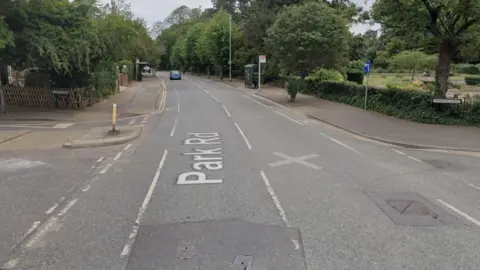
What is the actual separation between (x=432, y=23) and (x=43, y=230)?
17703mm

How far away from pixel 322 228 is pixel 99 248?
300 centimetres

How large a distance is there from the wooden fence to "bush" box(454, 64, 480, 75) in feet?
220

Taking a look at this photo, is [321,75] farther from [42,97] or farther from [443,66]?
[42,97]

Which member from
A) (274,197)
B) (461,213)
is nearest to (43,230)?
(274,197)

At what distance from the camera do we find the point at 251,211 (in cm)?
676

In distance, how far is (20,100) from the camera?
22828 millimetres

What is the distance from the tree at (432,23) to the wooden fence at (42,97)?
52.2 feet

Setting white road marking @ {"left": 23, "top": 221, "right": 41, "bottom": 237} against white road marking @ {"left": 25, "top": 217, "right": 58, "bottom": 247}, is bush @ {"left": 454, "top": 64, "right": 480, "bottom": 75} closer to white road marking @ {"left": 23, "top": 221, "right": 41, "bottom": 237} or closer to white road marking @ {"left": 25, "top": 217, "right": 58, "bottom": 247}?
white road marking @ {"left": 25, "top": 217, "right": 58, "bottom": 247}

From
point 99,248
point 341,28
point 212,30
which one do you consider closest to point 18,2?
point 99,248

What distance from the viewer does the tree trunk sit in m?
19.0

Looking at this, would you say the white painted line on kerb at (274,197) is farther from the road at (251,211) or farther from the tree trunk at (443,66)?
the tree trunk at (443,66)

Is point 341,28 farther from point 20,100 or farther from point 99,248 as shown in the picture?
point 99,248

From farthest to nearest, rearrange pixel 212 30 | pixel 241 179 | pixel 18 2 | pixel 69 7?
pixel 212 30 < pixel 69 7 < pixel 18 2 < pixel 241 179

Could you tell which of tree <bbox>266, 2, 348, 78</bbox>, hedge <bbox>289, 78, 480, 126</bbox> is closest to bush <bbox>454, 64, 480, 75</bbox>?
tree <bbox>266, 2, 348, 78</bbox>
